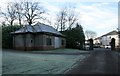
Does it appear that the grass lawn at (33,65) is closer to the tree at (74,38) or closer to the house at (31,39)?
the house at (31,39)

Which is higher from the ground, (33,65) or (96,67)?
(33,65)

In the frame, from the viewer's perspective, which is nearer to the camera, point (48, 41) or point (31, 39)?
point (31, 39)

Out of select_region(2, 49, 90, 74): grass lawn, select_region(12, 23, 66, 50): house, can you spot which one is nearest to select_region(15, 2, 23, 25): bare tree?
select_region(12, 23, 66, 50): house

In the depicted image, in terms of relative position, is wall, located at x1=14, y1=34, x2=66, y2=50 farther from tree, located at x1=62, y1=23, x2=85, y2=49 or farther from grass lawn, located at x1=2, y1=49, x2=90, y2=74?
grass lawn, located at x1=2, y1=49, x2=90, y2=74

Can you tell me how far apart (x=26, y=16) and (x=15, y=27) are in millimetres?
7106

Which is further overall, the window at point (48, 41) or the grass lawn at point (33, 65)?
the window at point (48, 41)

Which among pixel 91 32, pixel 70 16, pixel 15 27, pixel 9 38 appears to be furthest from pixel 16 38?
pixel 91 32

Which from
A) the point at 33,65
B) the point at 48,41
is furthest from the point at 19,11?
the point at 33,65

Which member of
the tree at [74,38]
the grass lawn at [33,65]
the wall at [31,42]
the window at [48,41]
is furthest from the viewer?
the tree at [74,38]

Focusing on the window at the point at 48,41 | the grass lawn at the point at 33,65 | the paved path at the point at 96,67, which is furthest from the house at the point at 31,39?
the paved path at the point at 96,67

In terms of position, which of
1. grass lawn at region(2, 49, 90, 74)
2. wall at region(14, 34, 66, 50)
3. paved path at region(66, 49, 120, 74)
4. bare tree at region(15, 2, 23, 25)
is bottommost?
paved path at region(66, 49, 120, 74)

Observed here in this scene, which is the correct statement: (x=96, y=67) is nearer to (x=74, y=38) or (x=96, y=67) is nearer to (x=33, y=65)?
(x=33, y=65)

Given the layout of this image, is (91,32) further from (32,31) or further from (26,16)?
(32,31)

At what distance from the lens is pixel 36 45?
5172 centimetres
